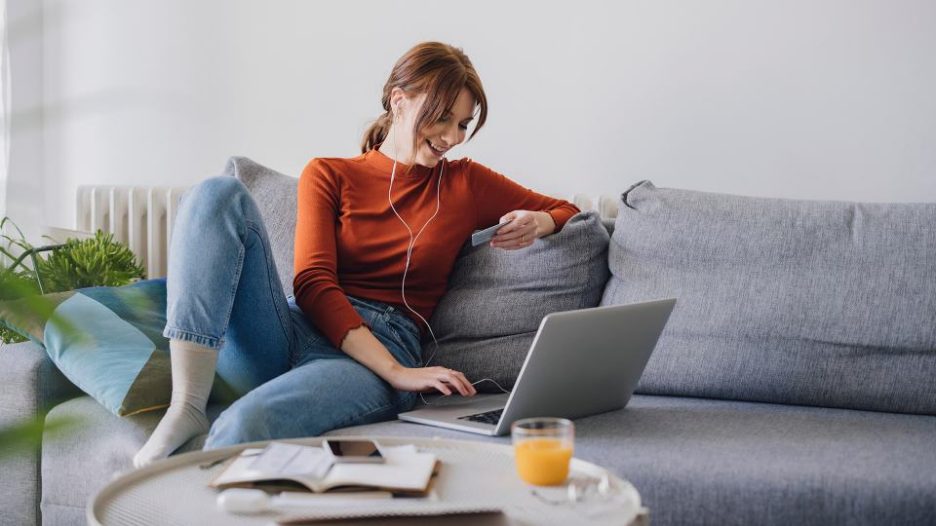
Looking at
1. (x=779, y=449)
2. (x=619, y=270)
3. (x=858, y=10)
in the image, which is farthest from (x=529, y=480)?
(x=858, y=10)

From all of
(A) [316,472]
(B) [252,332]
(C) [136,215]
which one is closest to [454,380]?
(B) [252,332]

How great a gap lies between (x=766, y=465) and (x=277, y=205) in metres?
1.25

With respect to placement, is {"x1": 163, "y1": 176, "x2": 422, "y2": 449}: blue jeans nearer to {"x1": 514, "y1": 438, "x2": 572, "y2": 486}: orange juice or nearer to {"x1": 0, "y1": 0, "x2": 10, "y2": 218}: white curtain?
{"x1": 514, "y1": 438, "x2": 572, "y2": 486}: orange juice

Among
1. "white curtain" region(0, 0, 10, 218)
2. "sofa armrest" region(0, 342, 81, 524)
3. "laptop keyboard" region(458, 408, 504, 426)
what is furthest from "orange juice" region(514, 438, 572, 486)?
"white curtain" region(0, 0, 10, 218)

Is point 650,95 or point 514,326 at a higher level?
point 650,95

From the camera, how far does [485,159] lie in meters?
2.60

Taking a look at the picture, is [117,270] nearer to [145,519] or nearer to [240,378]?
[240,378]

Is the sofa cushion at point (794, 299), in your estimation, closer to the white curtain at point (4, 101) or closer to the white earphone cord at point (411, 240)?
the white earphone cord at point (411, 240)

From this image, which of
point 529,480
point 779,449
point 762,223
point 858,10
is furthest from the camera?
point 858,10

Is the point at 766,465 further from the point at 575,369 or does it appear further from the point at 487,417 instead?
the point at 487,417

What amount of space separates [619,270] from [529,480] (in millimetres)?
1005

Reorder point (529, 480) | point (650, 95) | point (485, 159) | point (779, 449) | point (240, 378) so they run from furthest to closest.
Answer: point (485, 159) < point (650, 95) < point (240, 378) < point (779, 449) < point (529, 480)

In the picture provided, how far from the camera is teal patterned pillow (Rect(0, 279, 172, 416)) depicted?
67.4 inches

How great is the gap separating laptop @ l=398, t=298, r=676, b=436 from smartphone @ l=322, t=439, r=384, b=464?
0.31 m
